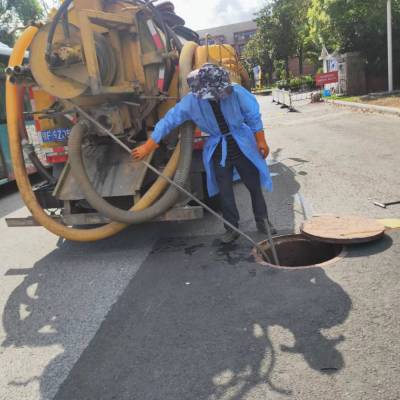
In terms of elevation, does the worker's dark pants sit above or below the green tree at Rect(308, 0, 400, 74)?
below

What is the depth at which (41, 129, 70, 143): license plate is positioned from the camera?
5574 mm

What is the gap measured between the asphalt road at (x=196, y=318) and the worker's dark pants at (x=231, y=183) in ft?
1.00

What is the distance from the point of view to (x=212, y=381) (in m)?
2.61

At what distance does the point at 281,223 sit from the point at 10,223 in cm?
306

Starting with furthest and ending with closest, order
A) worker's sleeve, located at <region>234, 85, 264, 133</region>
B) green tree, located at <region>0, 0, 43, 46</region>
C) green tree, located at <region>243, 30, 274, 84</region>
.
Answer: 1. green tree, located at <region>243, 30, 274, 84</region>
2. green tree, located at <region>0, 0, 43, 46</region>
3. worker's sleeve, located at <region>234, 85, 264, 133</region>

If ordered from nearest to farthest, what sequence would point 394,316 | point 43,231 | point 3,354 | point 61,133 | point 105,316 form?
point 394,316 < point 3,354 < point 105,316 < point 61,133 < point 43,231

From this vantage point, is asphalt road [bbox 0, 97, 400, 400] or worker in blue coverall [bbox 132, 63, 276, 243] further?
worker in blue coverall [bbox 132, 63, 276, 243]

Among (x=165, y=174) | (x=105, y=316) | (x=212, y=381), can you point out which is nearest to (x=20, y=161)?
(x=165, y=174)

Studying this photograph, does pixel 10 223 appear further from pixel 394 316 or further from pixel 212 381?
pixel 394 316

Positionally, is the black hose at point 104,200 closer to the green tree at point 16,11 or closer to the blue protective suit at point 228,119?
the blue protective suit at point 228,119

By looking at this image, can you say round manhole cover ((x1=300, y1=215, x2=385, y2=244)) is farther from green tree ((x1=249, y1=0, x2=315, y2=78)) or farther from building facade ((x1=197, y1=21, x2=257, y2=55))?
building facade ((x1=197, y1=21, x2=257, y2=55))

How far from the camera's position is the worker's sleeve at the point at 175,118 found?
14.3 ft

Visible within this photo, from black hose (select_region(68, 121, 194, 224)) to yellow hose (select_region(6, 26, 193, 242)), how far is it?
14cm

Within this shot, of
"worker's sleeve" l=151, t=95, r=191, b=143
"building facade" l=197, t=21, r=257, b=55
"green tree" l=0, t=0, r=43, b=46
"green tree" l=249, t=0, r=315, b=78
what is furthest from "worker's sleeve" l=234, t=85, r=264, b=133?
"building facade" l=197, t=21, r=257, b=55
